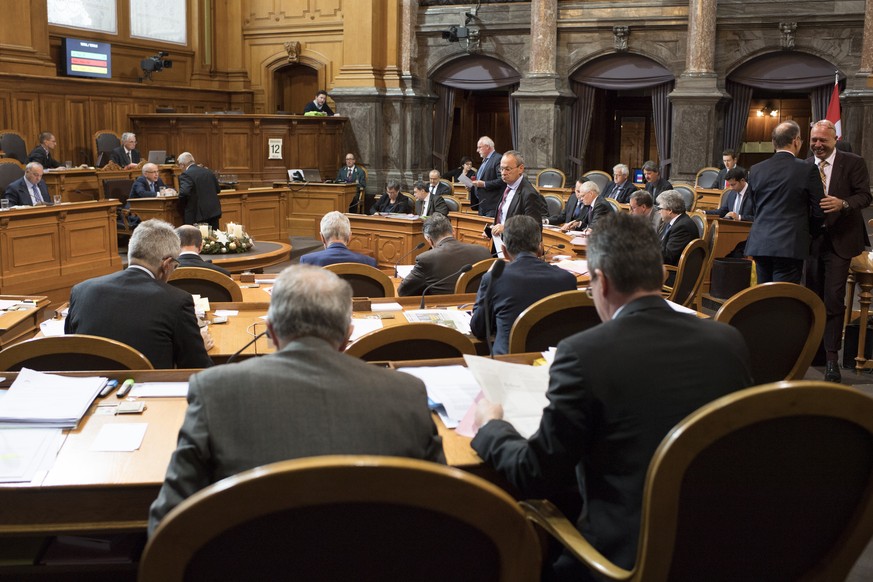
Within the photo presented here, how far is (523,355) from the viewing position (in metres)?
2.86

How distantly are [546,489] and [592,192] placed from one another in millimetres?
7095

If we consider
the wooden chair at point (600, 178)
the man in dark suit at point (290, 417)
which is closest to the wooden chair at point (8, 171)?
the wooden chair at point (600, 178)

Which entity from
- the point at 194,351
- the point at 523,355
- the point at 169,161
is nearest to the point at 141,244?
the point at 194,351

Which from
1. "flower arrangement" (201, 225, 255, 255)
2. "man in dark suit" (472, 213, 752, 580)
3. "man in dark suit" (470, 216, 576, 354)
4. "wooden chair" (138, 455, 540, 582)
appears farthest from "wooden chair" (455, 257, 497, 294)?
"flower arrangement" (201, 225, 255, 255)

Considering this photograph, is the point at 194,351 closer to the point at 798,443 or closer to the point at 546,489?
the point at 546,489

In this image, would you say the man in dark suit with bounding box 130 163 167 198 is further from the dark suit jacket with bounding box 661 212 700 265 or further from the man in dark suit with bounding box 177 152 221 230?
the dark suit jacket with bounding box 661 212 700 265

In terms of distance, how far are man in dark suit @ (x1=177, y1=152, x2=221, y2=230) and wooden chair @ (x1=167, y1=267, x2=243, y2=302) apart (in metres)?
6.14

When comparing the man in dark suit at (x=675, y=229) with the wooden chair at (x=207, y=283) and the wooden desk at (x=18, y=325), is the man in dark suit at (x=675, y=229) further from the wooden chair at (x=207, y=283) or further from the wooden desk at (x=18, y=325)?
the wooden desk at (x=18, y=325)

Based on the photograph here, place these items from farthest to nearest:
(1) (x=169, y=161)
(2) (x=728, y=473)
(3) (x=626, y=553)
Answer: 1. (1) (x=169, y=161)
2. (3) (x=626, y=553)
3. (2) (x=728, y=473)

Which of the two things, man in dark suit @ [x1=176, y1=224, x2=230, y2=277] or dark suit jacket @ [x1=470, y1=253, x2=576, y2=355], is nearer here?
dark suit jacket @ [x1=470, y1=253, x2=576, y2=355]

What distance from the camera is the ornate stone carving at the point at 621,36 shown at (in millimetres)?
13891

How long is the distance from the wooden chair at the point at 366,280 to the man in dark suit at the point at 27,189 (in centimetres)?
560

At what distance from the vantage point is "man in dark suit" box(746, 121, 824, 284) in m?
5.13

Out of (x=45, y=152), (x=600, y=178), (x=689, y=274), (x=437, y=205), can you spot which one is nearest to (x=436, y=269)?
(x=689, y=274)
